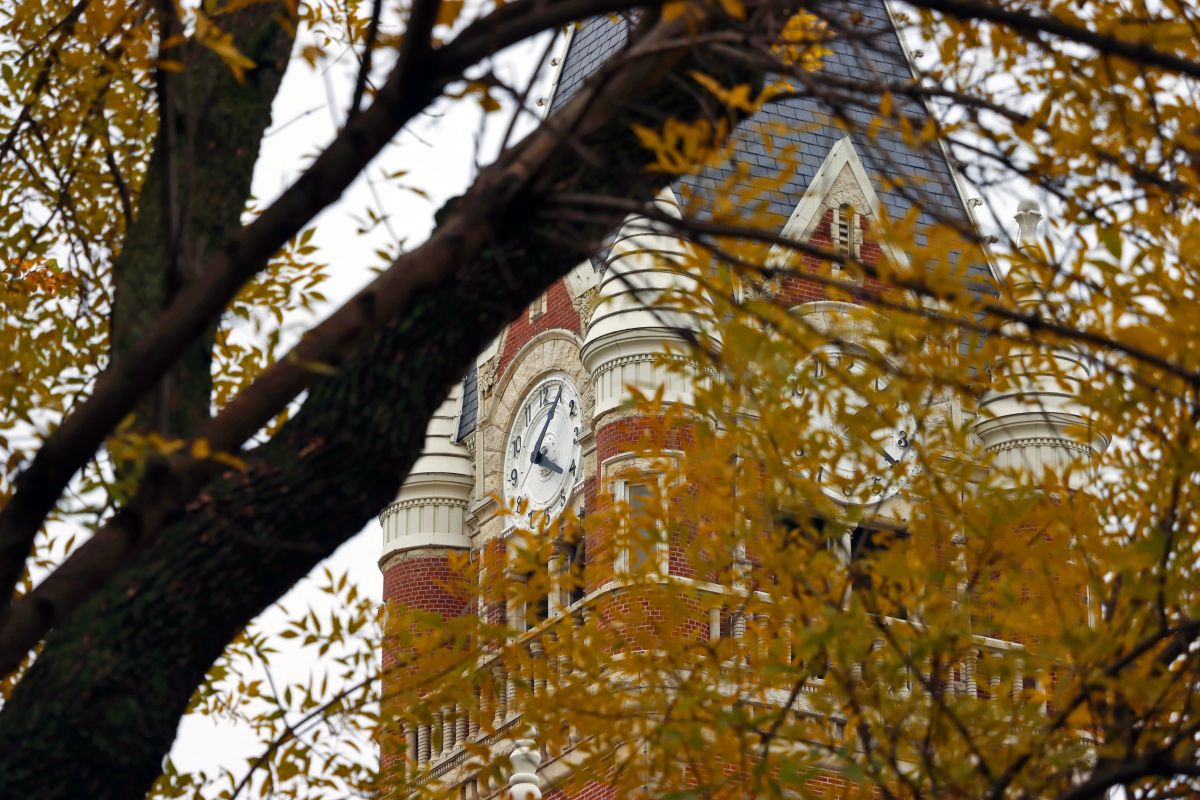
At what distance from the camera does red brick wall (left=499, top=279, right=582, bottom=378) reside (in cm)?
2520

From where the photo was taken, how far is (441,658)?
7516mm

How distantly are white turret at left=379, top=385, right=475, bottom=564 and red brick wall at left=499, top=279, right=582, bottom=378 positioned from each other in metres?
1.51

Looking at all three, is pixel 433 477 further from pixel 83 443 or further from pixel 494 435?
pixel 83 443

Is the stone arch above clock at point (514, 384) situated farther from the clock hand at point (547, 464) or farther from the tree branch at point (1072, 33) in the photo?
the tree branch at point (1072, 33)

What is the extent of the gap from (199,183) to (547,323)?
20.4 meters

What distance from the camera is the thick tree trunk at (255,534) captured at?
4664 mm

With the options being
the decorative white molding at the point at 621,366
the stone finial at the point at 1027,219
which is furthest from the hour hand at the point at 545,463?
the stone finial at the point at 1027,219

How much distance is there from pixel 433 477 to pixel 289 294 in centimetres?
1871

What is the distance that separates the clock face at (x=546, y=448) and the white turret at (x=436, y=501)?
1.05 m

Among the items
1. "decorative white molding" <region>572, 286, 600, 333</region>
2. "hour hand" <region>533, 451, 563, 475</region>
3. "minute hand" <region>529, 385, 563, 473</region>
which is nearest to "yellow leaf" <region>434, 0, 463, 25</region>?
"decorative white molding" <region>572, 286, 600, 333</region>

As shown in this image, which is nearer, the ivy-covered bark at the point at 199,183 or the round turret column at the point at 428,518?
the ivy-covered bark at the point at 199,183

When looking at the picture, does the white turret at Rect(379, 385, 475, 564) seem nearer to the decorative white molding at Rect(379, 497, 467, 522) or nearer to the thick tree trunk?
the decorative white molding at Rect(379, 497, 467, 522)

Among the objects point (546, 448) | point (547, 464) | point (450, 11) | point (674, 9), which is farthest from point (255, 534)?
point (546, 448)

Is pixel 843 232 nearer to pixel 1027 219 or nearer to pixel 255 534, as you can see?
pixel 1027 219
